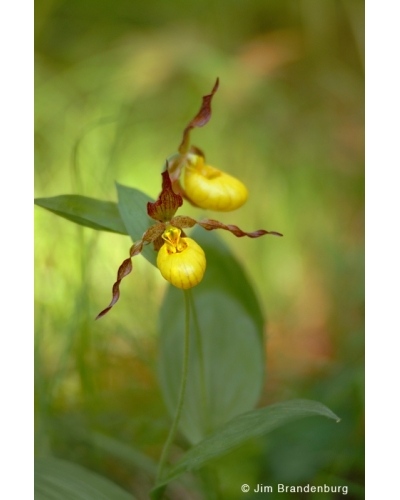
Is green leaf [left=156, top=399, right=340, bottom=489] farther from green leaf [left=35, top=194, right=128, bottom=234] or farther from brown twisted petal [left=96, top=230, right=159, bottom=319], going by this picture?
green leaf [left=35, top=194, right=128, bottom=234]

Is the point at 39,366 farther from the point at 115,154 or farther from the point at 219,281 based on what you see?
the point at 115,154

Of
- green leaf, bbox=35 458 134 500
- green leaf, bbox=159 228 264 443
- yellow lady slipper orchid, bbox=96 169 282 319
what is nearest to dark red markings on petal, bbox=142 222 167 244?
yellow lady slipper orchid, bbox=96 169 282 319

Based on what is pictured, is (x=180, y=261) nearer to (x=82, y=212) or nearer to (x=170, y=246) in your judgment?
(x=170, y=246)

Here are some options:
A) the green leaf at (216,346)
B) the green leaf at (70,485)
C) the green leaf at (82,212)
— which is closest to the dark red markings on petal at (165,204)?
the green leaf at (82,212)

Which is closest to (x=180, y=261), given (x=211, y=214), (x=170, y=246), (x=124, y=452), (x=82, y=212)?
(x=170, y=246)

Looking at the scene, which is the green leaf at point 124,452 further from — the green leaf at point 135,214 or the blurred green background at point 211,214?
the green leaf at point 135,214
